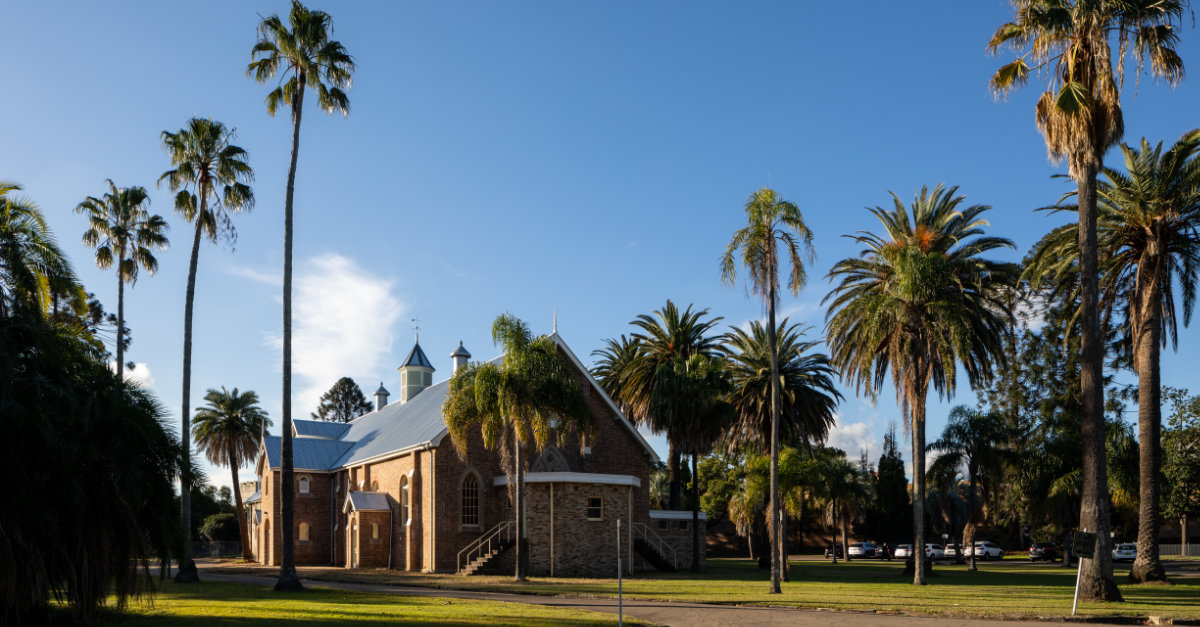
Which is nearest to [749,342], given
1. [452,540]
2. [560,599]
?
[452,540]

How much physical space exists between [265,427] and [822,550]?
166ft

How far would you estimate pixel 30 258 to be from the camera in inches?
905

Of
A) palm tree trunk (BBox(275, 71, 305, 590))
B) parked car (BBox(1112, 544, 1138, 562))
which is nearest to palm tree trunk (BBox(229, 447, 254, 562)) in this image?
palm tree trunk (BBox(275, 71, 305, 590))

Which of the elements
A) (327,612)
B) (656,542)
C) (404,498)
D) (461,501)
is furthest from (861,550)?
(327,612)

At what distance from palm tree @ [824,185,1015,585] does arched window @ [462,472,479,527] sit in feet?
55.0

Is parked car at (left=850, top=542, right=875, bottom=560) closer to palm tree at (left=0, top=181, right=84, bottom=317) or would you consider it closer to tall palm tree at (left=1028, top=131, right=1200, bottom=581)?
tall palm tree at (left=1028, top=131, right=1200, bottom=581)

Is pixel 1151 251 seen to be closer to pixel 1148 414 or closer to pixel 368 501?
pixel 1148 414

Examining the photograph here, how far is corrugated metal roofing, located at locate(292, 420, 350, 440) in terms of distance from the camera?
204 ft

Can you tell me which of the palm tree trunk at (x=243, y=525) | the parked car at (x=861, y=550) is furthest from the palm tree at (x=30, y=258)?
the parked car at (x=861, y=550)

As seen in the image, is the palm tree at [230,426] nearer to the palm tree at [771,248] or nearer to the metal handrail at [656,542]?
the metal handrail at [656,542]

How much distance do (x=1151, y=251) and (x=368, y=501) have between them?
3515 cm

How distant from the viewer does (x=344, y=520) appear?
52.2m

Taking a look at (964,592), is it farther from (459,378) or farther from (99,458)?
(99,458)

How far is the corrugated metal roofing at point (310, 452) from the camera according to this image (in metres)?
55.5
